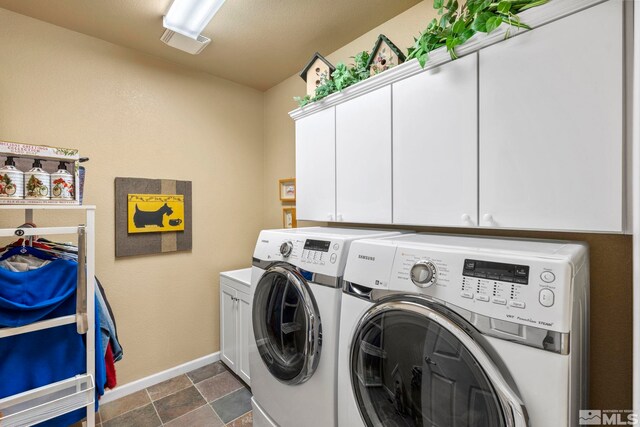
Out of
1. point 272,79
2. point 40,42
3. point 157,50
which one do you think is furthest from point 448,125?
point 40,42

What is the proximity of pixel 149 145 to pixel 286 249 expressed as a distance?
1677mm

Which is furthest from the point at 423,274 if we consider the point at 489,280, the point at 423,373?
the point at 423,373

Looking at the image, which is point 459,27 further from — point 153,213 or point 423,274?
point 153,213

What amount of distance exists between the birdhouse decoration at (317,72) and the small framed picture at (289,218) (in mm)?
1069

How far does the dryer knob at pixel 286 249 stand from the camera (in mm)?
1529

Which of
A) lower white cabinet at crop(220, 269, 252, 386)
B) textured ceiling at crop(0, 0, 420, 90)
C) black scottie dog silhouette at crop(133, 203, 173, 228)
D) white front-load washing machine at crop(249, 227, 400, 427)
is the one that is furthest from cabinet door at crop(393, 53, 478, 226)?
black scottie dog silhouette at crop(133, 203, 173, 228)

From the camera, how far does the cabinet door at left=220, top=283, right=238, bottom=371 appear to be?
250 centimetres

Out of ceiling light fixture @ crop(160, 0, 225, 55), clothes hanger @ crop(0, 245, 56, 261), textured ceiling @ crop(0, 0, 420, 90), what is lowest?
clothes hanger @ crop(0, 245, 56, 261)

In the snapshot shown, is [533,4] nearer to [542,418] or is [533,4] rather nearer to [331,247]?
[331,247]

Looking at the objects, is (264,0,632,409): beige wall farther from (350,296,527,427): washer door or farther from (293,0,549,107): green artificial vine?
(293,0,549,107): green artificial vine

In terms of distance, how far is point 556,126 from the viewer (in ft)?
3.37

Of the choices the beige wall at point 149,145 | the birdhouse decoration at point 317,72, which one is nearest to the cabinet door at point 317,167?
the birdhouse decoration at point 317,72

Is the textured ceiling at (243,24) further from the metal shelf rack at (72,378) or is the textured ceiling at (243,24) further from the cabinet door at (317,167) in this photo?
the metal shelf rack at (72,378)

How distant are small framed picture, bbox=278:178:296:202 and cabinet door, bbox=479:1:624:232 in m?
1.77
